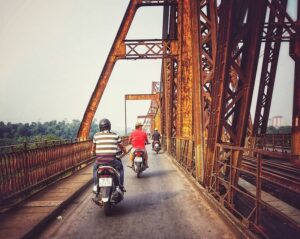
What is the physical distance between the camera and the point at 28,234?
420cm

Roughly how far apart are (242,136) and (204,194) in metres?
1.79

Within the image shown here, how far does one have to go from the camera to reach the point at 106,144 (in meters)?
5.84

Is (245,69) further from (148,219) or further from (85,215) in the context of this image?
(85,215)

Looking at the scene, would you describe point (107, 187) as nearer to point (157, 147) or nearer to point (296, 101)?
point (296, 101)

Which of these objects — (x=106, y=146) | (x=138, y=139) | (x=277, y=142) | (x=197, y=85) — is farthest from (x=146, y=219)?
(x=277, y=142)

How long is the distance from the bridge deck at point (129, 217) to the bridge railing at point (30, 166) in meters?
0.36

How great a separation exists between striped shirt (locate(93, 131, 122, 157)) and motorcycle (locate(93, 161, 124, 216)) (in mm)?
199

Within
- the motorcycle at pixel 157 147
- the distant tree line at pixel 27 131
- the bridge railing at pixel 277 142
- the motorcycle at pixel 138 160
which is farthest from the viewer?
the distant tree line at pixel 27 131

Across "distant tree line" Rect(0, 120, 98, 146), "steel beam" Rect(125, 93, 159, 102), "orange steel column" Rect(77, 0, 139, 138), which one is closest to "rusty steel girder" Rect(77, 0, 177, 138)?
"orange steel column" Rect(77, 0, 139, 138)

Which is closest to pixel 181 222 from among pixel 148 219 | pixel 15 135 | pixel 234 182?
pixel 148 219

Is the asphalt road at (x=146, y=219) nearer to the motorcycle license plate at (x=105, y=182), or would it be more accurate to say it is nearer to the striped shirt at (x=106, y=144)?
the motorcycle license plate at (x=105, y=182)

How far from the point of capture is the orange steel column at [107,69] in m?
13.4

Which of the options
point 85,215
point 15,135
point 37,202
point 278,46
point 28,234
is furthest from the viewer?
point 15,135

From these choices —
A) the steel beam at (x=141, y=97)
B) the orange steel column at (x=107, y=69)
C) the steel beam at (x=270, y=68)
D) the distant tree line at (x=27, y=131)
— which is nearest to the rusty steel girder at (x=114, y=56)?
the orange steel column at (x=107, y=69)
